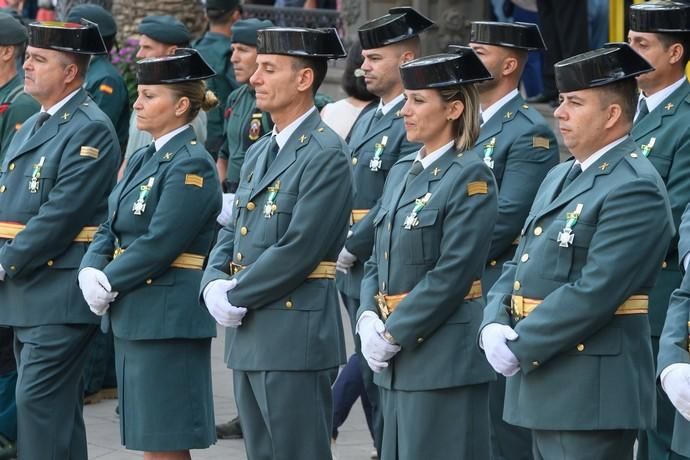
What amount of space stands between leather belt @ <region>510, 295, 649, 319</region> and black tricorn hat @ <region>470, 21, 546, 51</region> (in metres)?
1.85

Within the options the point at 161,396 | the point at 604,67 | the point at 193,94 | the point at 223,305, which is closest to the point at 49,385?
the point at 161,396

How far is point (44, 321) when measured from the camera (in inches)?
278

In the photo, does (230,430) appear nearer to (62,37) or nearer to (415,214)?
(62,37)

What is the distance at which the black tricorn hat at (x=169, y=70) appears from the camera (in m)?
6.67

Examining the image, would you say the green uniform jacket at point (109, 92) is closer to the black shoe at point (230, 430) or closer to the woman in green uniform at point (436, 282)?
the black shoe at point (230, 430)

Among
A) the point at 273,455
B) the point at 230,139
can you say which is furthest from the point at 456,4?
the point at 273,455

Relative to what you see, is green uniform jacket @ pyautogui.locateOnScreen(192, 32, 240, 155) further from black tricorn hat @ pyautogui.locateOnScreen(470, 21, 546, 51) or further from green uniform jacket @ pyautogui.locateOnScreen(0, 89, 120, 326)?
black tricorn hat @ pyautogui.locateOnScreen(470, 21, 546, 51)

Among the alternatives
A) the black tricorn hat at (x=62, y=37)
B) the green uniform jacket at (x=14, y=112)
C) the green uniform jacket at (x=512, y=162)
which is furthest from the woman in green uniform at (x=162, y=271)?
the green uniform jacket at (x=14, y=112)

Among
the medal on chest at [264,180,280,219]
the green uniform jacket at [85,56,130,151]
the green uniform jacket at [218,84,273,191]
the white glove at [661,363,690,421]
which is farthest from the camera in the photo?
the green uniform jacket at [85,56,130,151]

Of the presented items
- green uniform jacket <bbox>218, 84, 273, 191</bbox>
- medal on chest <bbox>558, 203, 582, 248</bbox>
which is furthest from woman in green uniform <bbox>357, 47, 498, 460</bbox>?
green uniform jacket <bbox>218, 84, 273, 191</bbox>

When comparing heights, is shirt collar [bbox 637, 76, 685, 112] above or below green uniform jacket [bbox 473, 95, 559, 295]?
above

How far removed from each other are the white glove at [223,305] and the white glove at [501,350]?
1185 mm

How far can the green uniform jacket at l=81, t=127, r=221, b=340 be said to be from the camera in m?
6.55

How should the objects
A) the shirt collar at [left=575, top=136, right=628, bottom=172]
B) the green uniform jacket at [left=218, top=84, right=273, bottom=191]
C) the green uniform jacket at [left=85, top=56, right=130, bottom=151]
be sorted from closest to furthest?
the shirt collar at [left=575, top=136, right=628, bottom=172], the green uniform jacket at [left=218, top=84, right=273, bottom=191], the green uniform jacket at [left=85, top=56, right=130, bottom=151]
